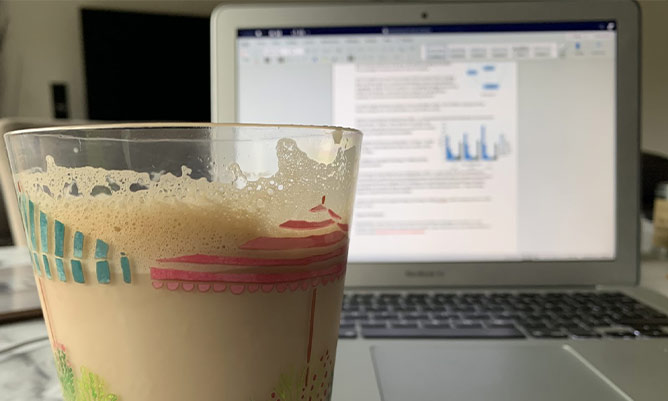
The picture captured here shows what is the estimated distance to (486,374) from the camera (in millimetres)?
385

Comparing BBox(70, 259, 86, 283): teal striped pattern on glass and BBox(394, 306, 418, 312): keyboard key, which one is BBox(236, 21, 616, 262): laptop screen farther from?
BBox(70, 259, 86, 283): teal striped pattern on glass

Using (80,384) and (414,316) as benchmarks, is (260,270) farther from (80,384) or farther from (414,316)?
(414,316)

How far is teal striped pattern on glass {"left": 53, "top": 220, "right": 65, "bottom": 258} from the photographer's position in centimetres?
21

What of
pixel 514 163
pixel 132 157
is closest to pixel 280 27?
pixel 514 163

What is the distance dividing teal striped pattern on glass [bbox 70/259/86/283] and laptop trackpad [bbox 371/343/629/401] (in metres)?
0.22

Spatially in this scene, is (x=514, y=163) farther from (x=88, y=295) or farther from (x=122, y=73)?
(x=122, y=73)

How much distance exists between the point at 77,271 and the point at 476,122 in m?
0.54

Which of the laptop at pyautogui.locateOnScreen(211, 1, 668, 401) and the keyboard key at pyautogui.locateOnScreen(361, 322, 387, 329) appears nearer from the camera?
the keyboard key at pyautogui.locateOnScreen(361, 322, 387, 329)

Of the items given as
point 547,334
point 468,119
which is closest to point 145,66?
point 468,119

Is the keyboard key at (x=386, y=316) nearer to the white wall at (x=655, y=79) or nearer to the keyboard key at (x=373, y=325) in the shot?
the keyboard key at (x=373, y=325)

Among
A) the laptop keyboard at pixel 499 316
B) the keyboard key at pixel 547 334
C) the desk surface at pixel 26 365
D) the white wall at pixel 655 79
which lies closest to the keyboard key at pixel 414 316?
the laptop keyboard at pixel 499 316

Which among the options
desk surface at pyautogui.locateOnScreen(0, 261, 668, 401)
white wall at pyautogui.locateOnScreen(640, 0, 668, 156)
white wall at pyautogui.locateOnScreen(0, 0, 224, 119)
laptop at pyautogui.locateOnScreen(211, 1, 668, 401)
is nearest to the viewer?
desk surface at pyautogui.locateOnScreen(0, 261, 668, 401)

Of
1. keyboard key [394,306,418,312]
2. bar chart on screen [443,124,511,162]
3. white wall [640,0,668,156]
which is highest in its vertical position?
white wall [640,0,668,156]

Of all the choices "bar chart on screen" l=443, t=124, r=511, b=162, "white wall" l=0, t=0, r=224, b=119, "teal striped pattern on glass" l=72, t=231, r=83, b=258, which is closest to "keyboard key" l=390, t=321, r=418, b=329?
"bar chart on screen" l=443, t=124, r=511, b=162
